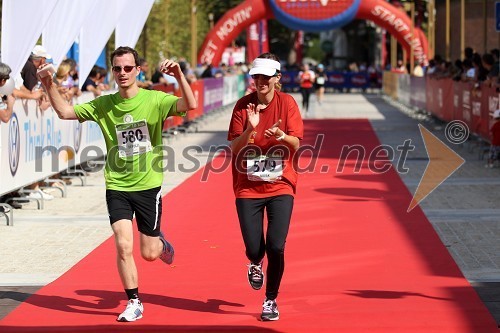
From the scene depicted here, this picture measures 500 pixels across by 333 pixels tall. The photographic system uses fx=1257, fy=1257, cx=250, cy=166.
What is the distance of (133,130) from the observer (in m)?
8.40

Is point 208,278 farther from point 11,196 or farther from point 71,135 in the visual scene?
point 71,135

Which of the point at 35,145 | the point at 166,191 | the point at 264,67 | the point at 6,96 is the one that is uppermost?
the point at 264,67

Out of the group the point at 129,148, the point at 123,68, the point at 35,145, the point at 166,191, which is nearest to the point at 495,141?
the point at 166,191

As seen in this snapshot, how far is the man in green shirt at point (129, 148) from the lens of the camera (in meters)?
8.29

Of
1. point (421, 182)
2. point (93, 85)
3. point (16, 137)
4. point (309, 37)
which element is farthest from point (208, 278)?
point (309, 37)

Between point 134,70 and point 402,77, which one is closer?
point 134,70

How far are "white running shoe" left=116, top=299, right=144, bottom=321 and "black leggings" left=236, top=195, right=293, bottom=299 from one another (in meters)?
0.82

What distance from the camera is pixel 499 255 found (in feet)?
36.1

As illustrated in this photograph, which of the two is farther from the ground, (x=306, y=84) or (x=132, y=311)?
(x=132, y=311)

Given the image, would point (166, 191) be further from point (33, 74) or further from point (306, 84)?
point (306, 84)

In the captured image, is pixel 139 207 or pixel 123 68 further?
pixel 139 207

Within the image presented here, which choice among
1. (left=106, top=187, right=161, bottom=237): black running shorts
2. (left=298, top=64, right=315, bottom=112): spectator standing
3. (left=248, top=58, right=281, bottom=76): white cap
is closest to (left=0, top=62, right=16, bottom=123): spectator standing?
(left=106, top=187, right=161, bottom=237): black running shorts

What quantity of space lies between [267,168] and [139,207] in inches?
36.1

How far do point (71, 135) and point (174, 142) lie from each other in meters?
9.64
